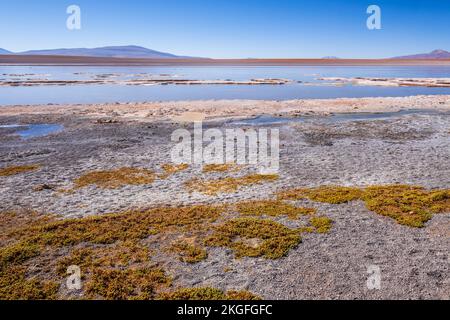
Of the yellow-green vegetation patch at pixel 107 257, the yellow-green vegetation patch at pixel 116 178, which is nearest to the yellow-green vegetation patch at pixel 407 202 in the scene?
the yellow-green vegetation patch at pixel 107 257

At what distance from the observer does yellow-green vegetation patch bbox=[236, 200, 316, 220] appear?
13031 millimetres

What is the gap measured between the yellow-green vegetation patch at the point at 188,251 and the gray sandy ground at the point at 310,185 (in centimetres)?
21

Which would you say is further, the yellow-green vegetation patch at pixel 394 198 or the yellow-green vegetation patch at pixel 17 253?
the yellow-green vegetation patch at pixel 394 198

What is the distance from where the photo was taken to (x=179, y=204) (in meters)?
14.1

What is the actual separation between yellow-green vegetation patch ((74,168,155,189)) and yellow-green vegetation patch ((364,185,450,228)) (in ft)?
31.5

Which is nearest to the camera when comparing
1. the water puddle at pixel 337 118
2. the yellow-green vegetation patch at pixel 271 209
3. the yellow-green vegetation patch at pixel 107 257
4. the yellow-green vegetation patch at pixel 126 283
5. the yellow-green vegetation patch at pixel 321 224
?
the yellow-green vegetation patch at pixel 126 283

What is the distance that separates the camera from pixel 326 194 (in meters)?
14.7

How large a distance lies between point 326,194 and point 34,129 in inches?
982

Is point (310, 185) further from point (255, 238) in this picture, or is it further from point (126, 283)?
point (126, 283)

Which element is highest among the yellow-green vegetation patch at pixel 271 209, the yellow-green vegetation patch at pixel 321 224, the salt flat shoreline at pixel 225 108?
the salt flat shoreline at pixel 225 108

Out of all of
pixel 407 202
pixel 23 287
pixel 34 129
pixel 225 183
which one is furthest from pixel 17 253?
pixel 34 129

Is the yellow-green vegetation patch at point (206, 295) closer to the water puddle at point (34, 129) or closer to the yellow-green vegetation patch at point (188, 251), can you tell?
the yellow-green vegetation patch at point (188, 251)

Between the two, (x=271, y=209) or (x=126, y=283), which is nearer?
(x=126, y=283)

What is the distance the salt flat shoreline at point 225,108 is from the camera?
1454 inches
